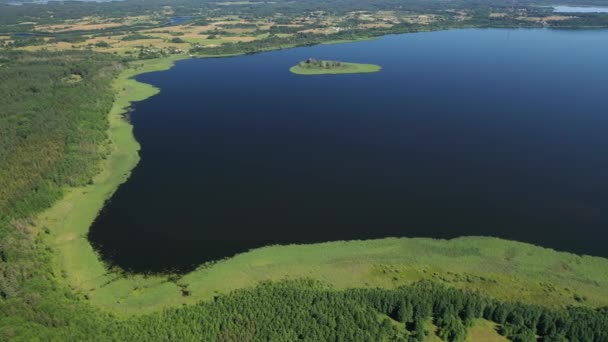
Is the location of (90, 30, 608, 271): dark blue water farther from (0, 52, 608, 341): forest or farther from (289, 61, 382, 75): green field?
(0, 52, 608, 341): forest

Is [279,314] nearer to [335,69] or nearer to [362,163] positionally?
[362,163]

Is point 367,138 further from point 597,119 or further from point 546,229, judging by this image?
point 597,119

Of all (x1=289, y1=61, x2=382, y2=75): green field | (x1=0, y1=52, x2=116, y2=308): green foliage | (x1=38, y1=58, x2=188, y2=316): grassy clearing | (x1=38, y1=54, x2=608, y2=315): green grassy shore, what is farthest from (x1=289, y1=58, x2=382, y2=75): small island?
(x1=38, y1=54, x2=608, y2=315): green grassy shore

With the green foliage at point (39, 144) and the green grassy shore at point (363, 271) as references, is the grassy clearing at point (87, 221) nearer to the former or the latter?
the green grassy shore at point (363, 271)

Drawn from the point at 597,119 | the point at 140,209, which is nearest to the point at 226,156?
the point at 140,209

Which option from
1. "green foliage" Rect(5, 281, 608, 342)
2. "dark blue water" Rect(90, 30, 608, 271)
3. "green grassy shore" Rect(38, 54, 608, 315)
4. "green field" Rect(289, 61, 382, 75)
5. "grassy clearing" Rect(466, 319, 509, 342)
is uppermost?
"green field" Rect(289, 61, 382, 75)

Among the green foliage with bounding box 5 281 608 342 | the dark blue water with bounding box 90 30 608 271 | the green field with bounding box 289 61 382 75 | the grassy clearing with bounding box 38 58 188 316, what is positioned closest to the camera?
the green foliage with bounding box 5 281 608 342

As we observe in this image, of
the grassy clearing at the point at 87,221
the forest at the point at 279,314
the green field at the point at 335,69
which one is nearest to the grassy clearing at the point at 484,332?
the forest at the point at 279,314

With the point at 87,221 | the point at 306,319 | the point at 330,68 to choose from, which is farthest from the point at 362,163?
the point at 330,68
